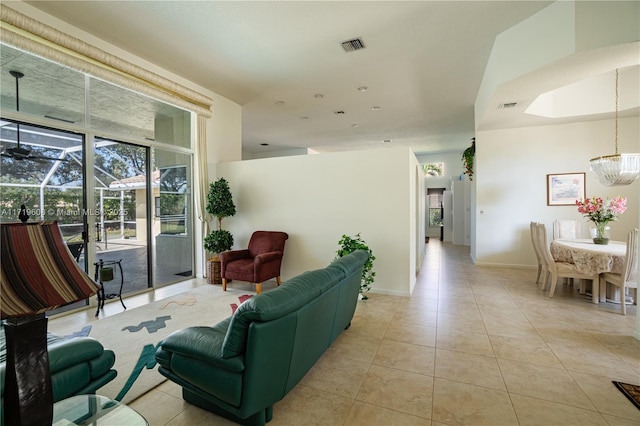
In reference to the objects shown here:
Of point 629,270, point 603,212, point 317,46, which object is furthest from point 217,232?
point 603,212

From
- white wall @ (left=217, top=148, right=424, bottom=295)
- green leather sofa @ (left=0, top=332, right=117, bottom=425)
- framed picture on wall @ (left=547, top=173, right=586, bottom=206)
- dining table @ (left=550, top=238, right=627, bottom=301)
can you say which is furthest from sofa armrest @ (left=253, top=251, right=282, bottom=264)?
framed picture on wall @ (left=547, top=173, right=586, bottom=206)

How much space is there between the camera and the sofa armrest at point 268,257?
4254 mm

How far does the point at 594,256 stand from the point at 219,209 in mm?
5584

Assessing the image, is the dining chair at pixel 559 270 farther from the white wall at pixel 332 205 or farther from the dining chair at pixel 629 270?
the white wall at pixel 332 205

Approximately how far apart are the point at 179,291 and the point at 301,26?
4236 millimetres

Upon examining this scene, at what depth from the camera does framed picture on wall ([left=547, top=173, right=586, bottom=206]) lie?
18.5ft

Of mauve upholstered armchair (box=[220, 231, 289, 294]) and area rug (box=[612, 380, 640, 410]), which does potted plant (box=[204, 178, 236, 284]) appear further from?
area rug (box=[612, 380, 640, 410])

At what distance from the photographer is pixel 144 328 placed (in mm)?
3098

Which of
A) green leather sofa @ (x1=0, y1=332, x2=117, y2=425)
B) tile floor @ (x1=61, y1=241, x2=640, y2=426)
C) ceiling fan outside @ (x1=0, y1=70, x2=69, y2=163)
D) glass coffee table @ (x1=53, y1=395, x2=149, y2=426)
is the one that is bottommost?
tile floor @ (x1=61, y1=241, x2=640, y2=426)

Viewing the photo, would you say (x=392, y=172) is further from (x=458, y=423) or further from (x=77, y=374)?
(x=77, y=374)

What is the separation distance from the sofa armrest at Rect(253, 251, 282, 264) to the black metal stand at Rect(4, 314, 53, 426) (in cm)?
321

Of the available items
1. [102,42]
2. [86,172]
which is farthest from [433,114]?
[86,172]

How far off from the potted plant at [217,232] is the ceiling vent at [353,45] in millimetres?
2978

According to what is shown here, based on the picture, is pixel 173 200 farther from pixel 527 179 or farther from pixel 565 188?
pixel 565 188
